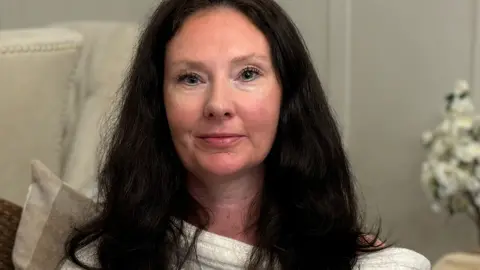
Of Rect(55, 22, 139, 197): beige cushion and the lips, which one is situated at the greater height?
the lips

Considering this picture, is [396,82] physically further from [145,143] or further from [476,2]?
[145,143]

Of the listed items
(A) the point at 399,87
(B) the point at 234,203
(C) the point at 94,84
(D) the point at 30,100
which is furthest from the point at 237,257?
(A) the point at 399,87

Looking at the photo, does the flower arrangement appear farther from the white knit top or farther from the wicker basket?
the wicker basket

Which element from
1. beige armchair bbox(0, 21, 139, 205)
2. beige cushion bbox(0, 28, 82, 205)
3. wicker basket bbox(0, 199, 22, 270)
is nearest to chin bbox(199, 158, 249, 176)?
wicker basket bbox(0, 199, 22, 270)

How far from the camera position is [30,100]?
57.4 inches

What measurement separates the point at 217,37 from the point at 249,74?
Result: 0.20 feet

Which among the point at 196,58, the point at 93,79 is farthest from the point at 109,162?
the point at 93,79

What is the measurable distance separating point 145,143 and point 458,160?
94 centimetres

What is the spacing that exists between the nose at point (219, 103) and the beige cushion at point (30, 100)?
2.08 ft

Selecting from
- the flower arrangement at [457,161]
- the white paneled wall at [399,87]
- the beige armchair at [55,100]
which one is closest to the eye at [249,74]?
the beige armchair at [55,100]

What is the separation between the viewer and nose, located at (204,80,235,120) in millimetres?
920

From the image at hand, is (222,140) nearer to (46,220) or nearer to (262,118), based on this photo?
(262,118)

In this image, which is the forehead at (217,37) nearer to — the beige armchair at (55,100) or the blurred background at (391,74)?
the beige armchair at (55,100)

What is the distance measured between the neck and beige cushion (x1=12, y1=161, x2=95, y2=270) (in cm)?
25
